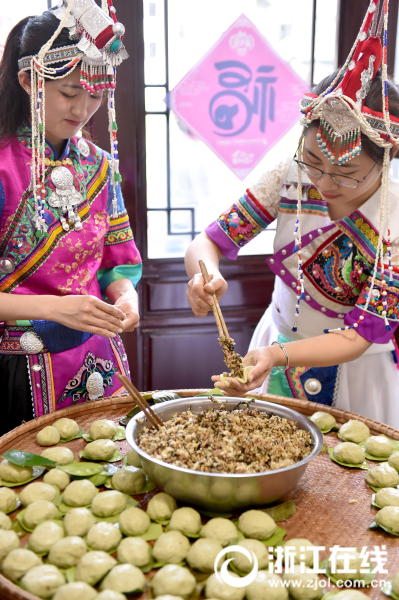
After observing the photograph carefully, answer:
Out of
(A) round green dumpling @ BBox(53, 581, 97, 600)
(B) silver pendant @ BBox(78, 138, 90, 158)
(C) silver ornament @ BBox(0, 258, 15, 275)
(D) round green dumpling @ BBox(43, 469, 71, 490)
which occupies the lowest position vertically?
(D) round green dumpling @ BBox(43, 469, 71, 490)

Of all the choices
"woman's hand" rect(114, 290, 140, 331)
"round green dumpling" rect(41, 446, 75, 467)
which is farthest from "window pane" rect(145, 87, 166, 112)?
"round green dumpling" rect(41, 446, 75, 467)

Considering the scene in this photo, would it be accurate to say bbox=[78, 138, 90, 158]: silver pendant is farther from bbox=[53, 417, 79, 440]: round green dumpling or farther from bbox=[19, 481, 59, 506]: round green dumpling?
bbox=[19, 481, 59, 506]: round green dumpling

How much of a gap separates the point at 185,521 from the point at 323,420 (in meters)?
0.61

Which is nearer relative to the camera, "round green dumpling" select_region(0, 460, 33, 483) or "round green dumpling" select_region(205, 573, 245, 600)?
"round green dumpling" select_region(205, 573, 245, 600)

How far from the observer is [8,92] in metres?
1.54

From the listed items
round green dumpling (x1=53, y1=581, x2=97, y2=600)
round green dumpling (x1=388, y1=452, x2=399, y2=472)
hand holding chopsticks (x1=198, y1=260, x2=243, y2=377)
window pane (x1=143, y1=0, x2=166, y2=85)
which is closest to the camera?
round green dumpling (x1=53, y1=581, x2=97, y2=600)

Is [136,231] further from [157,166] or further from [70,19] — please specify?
[70,19]

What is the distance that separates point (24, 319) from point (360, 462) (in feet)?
3.33

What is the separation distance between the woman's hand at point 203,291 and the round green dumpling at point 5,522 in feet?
2.45

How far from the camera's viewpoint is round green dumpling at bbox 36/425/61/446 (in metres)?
1.38

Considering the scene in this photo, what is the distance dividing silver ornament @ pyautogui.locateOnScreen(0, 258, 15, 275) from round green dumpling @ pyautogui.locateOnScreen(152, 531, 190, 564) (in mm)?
911

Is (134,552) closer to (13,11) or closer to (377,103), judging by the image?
(377,103)

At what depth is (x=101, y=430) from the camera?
1418mm

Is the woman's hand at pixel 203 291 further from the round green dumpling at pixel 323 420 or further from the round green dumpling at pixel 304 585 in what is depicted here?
the round green dumpling at pixel 304 585
